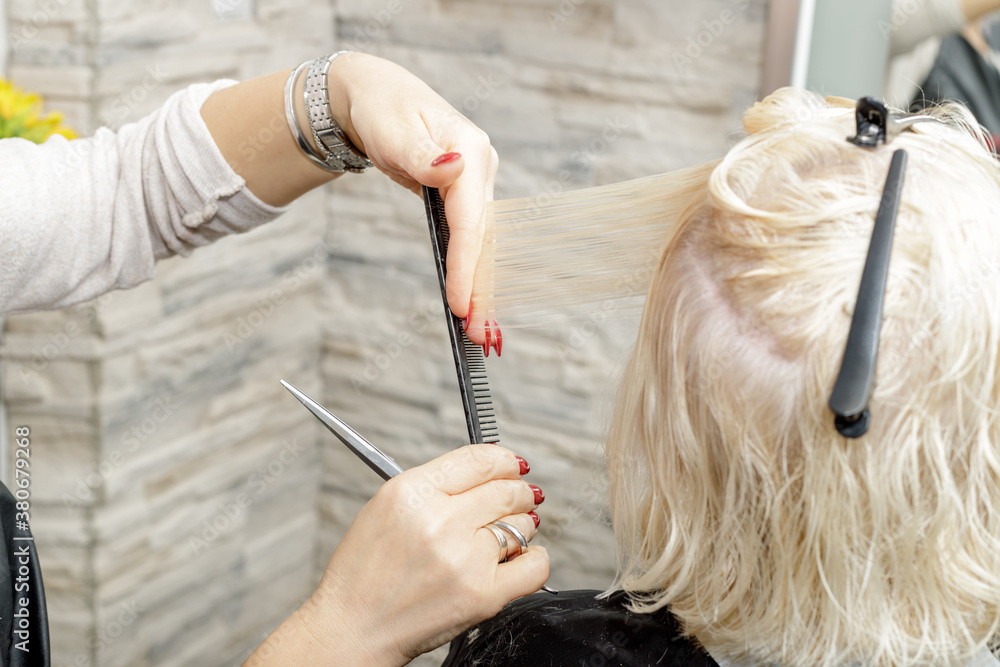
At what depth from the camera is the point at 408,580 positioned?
1.96 ft

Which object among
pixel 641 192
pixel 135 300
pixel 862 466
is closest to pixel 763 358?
pixel 862 466

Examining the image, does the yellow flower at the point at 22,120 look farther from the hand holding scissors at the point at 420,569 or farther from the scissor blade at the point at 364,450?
the hand holding scissors at the point at 420,569

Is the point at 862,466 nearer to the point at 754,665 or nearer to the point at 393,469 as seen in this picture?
the point at 754,665

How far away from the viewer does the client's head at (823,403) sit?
19.9 inches

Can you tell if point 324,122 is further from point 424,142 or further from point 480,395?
point 480,395

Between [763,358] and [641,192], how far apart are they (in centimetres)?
20

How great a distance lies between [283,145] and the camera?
87 centimetres

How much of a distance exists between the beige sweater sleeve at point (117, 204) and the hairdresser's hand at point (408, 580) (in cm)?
45

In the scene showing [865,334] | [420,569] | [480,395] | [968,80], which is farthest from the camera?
[968,80]

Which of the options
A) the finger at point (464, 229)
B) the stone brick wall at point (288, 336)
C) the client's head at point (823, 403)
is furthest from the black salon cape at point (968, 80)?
the finger at point (464, 229)

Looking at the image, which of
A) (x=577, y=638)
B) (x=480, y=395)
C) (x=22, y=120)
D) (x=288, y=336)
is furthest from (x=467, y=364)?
(x=288, y=336)

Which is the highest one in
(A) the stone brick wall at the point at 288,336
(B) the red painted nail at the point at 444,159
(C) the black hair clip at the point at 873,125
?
(C) the black hair clip at the point at 873,125

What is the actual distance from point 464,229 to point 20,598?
0.54 metres

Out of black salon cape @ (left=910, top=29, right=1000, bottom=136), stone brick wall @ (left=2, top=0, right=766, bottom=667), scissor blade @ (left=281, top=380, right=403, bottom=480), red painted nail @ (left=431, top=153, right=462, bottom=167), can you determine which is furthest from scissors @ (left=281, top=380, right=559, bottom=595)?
black salon cape @ (left=910, top=29, right=1000, bottom=136)
